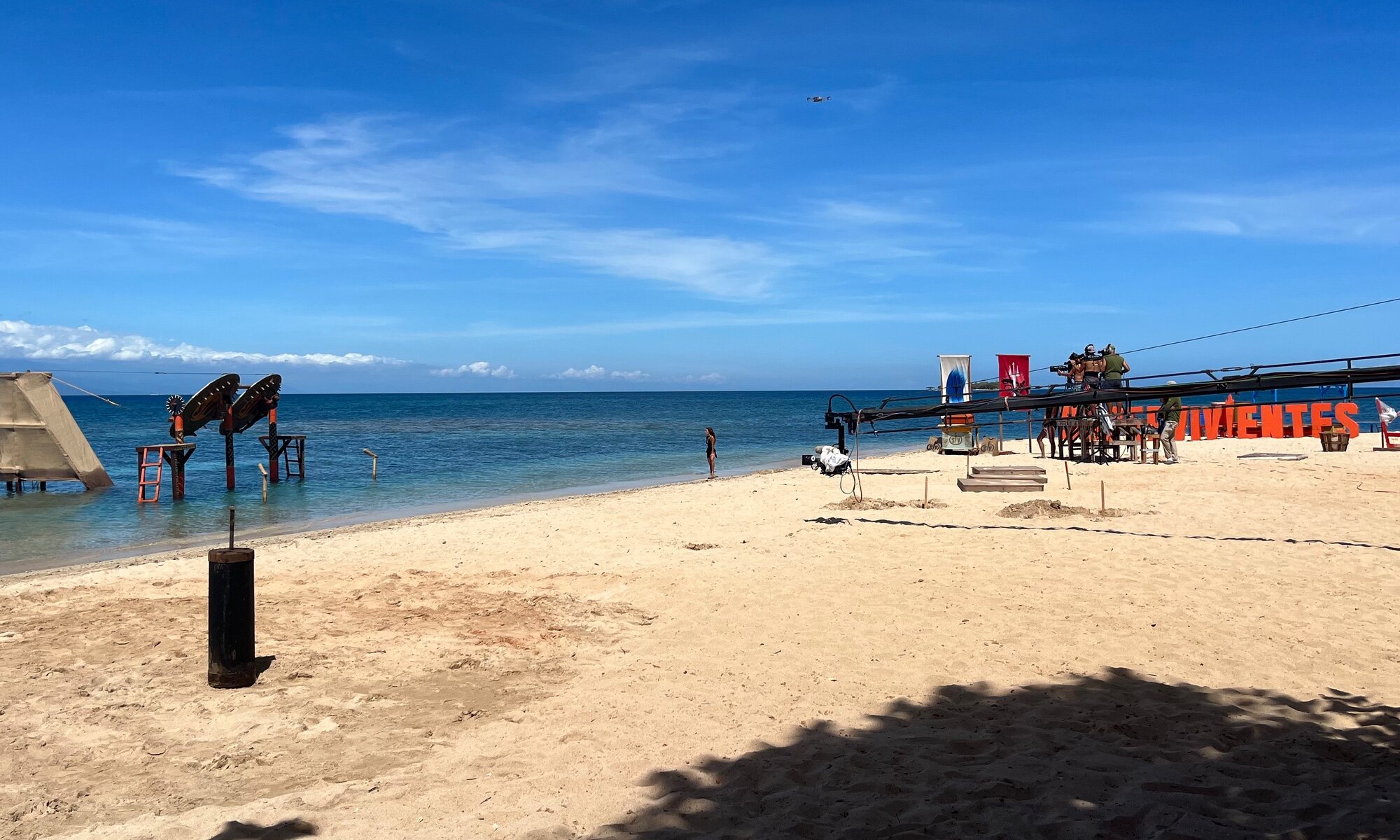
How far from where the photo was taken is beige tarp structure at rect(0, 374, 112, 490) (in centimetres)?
2744

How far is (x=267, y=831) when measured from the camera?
4715 mm

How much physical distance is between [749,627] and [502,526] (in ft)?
27.8

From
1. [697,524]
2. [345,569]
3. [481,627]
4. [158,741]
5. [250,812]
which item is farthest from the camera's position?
[697,524]

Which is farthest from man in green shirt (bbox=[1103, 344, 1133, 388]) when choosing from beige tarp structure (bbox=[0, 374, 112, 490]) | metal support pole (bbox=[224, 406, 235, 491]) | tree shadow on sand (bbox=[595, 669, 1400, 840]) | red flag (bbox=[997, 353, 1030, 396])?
beige tarp structure (bbox=[0, 374, 112, 490])

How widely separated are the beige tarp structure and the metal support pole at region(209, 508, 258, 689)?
25787mm

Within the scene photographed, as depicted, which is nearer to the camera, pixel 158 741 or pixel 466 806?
pixel 466 806

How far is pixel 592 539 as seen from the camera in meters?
14.1

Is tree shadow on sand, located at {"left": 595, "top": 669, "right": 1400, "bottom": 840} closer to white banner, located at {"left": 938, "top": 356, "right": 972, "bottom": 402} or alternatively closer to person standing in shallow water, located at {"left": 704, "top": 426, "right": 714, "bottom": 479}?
white banner, located at {"left": 938, "top": 356, "right": 972, "bottom": 402}

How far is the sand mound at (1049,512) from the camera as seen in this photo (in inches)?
581

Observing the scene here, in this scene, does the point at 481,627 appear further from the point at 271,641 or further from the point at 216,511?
the point at 216,511

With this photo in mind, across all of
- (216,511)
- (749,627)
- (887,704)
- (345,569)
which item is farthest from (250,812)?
(216,511)

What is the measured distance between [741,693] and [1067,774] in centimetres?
250

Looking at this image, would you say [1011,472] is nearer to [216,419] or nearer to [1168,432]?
[1168,432]

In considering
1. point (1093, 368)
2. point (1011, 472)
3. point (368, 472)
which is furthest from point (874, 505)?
point (368, 472)
